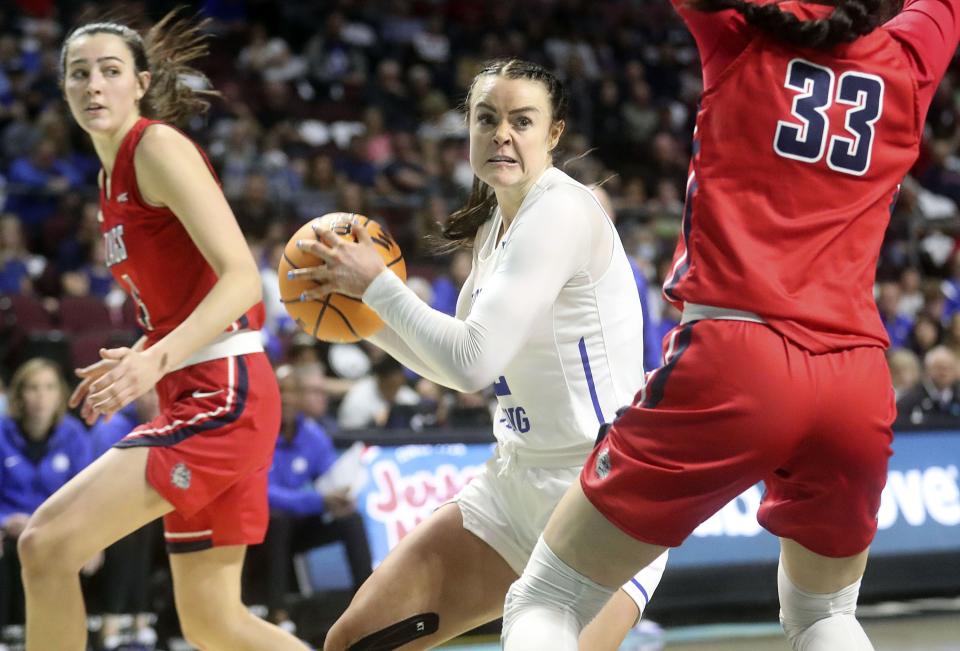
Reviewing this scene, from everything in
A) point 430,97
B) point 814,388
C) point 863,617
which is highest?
point 814,388

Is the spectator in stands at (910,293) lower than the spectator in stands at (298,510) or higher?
lower

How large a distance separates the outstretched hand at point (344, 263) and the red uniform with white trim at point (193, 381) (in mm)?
926

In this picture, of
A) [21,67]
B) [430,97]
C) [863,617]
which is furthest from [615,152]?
[863,617]

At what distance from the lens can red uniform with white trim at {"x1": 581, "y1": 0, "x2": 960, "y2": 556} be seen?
2.38m

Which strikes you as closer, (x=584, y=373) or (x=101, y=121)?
(x=584, y=373)

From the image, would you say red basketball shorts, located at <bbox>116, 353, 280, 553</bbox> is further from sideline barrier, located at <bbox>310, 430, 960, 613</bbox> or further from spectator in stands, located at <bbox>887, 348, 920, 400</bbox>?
spectator in stands, located at <bbox>887, 348, 920, 400</bbox>

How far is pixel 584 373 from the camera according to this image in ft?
9.89

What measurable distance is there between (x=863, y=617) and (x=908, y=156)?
4.80m

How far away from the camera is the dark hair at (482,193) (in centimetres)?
312

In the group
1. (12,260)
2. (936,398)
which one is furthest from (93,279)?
(936,398)

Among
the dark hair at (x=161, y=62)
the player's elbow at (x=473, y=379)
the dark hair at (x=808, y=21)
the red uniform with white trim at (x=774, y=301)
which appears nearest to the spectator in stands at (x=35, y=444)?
the dark hair at (x=161, y=62)

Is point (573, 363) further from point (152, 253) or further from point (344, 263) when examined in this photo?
point (152, 253)

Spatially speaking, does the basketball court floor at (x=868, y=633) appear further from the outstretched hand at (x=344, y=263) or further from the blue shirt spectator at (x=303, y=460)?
the outstretched hand at (x=344, y=263)

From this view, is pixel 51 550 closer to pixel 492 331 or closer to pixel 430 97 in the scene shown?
pixel 492 331
